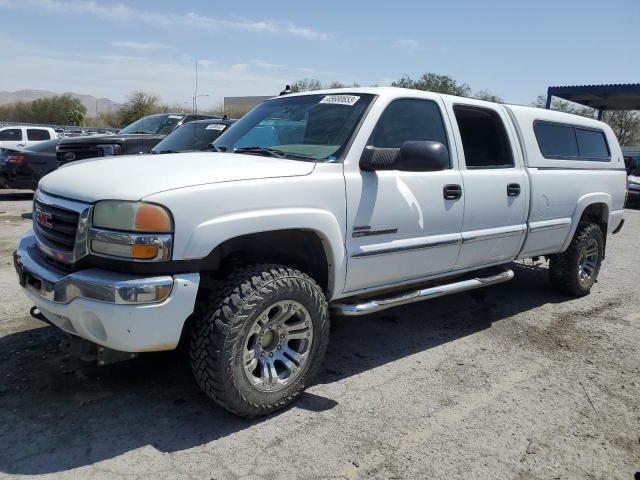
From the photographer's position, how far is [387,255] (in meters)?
3.66

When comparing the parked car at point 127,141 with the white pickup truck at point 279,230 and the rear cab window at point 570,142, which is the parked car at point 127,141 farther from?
the rear cab window at point 570,142

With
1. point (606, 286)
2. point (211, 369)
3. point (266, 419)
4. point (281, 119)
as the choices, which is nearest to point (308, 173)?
point (281, 119)

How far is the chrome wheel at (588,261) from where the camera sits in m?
5.95

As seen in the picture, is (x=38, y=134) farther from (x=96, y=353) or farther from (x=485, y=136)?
(x=96, y=353)

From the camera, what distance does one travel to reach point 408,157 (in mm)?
3449

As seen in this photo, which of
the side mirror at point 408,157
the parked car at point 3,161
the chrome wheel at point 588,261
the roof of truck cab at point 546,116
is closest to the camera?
the side mirror at point 408,157

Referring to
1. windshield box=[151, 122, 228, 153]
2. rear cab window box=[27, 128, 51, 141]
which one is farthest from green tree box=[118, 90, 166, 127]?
windshield box=[151, 122, 228, 153]

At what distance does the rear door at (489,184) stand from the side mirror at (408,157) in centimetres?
81

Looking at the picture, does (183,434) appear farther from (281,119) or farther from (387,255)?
(281,119)

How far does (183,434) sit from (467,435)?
5.18 ft

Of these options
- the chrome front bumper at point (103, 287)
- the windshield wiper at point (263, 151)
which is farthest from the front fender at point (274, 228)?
the windshield wiper at point (263, 151)

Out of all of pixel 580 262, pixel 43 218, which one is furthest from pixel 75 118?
pixel 43 218

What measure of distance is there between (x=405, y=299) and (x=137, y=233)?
1960 millimetres

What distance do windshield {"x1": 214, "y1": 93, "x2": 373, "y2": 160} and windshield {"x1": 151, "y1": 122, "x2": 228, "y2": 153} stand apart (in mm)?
2933
